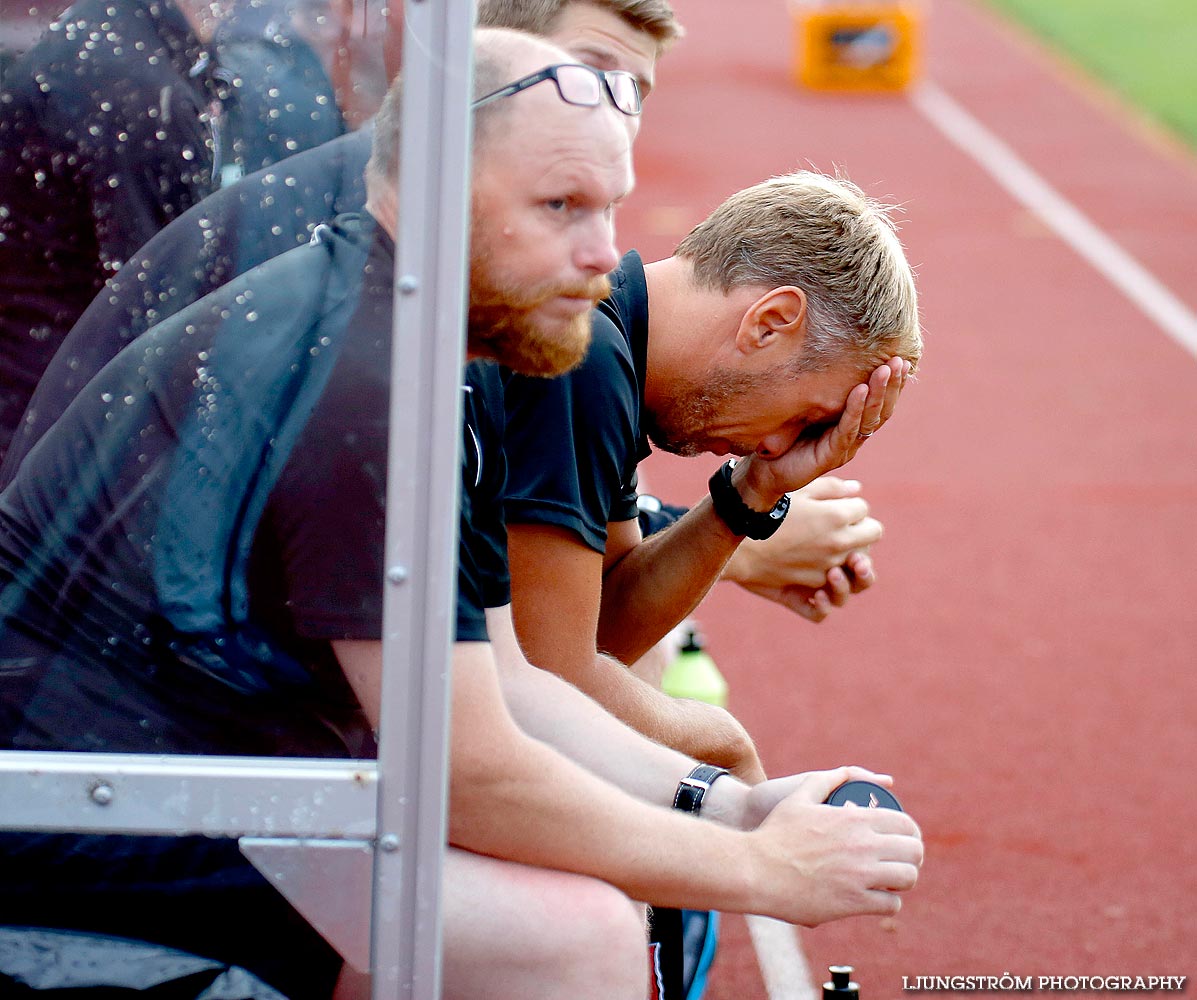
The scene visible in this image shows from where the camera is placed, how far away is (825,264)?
227 cm

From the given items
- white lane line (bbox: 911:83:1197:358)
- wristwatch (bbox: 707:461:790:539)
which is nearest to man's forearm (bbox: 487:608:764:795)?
wristwatch (bbox: 707:461:790:539)

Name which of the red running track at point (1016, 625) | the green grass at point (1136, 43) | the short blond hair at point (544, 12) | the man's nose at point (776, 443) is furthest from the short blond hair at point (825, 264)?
the green grass at point (1136, 43)

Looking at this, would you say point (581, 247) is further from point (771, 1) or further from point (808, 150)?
point (771, 1)

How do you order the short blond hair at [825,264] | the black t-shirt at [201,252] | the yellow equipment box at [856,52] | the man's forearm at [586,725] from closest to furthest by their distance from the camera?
1. the black t-shirt at [201,252]
2. the man's forearm at [586,725]
3. the short blond hair at [825,264]
4. the yellow equipment box at [856,52]

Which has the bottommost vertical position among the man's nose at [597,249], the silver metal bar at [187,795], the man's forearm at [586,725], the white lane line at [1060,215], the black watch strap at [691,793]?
the silver metal bar at [187,795]

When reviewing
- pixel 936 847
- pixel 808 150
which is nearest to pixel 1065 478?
pixel 936 847

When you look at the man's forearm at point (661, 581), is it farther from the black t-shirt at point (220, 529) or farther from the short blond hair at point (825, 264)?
the black t-shirt at point (220, 529)

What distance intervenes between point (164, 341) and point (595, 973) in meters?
0.82

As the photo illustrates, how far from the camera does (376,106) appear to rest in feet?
4.84

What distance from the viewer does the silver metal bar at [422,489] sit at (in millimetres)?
1420

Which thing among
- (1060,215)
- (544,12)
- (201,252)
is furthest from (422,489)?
(1060,215)

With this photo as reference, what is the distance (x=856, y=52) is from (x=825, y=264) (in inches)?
583

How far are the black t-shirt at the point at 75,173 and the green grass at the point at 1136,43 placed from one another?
520 inches

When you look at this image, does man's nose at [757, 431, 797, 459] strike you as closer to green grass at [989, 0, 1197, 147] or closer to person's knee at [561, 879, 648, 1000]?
person's knee at [561, 879, 648, 1000]
